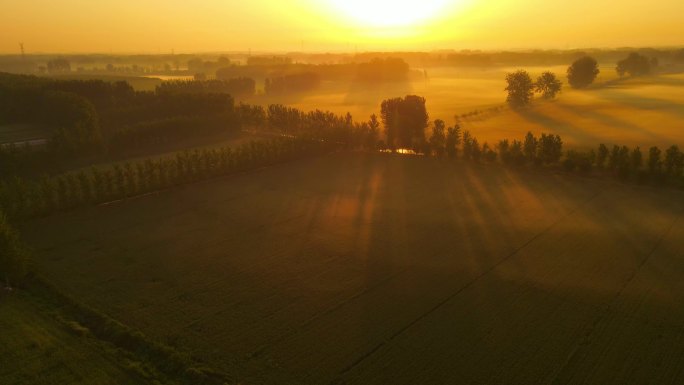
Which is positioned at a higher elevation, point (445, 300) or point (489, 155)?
point (489, 155)

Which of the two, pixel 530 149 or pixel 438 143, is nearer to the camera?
pixel 530 149

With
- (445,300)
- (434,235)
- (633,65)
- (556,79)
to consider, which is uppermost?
(633,65)

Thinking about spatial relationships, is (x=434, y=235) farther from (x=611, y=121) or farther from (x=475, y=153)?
(x=611, y=121)

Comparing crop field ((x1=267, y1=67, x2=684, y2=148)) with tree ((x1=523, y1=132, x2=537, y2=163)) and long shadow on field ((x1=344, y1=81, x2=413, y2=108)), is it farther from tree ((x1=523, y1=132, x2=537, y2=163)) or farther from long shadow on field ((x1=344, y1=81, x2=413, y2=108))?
tree ((x1=523, y1=132, x2=537, y2=163))

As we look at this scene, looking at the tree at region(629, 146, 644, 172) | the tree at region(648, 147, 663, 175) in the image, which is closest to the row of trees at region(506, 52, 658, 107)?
the tree at region(629, 146, 644, 172)

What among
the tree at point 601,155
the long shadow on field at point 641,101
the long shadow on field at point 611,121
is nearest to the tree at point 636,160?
the tree at point 601,155

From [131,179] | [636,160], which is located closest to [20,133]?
[131,179]

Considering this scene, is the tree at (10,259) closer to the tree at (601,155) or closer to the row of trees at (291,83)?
the tree at (601,155)
